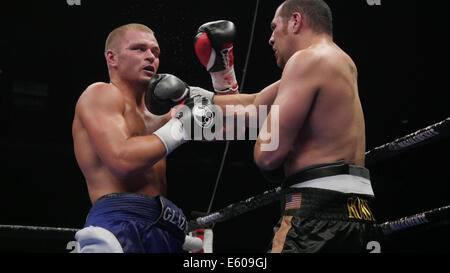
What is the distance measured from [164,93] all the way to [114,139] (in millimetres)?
285

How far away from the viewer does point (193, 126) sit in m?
1.76

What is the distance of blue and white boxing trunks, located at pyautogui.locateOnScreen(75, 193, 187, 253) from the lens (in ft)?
5.17

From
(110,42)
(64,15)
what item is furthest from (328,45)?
(64,15)

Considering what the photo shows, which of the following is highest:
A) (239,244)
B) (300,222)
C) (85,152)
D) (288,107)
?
(288,107)

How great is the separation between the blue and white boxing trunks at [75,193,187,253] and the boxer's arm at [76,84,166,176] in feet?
0.39

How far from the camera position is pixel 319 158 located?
1.53 metres

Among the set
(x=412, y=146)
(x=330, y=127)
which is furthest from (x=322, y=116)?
(x=412, y=146)

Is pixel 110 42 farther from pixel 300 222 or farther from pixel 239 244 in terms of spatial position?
pixel 239 244

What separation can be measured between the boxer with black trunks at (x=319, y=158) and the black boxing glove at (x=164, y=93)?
44 cm

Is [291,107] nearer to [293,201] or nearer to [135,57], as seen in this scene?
[293,201]

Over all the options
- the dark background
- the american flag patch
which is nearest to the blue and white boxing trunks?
the american flag patch

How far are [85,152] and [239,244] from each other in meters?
4.96

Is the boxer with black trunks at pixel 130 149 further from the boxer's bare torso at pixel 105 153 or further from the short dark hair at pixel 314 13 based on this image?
the short dark hair at pixel 314 13
